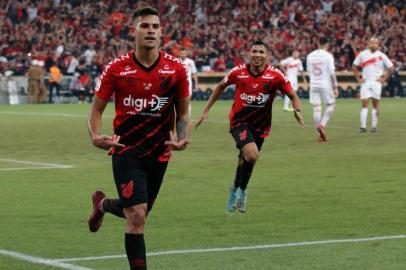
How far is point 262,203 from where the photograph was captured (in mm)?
14406

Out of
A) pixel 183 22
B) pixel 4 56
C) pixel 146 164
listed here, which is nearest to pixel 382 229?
pixel 146 164

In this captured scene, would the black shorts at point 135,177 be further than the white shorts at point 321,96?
No

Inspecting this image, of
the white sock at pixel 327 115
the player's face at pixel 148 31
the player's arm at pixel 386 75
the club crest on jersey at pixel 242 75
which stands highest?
the player's face at pixel 148 31

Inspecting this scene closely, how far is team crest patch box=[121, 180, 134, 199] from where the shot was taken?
881cm

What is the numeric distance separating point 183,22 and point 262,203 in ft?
131

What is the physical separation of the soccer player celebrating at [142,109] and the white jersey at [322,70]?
18.6 meters

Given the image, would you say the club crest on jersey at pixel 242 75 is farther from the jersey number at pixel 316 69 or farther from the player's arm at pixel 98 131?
the jersey number at pixel 316 69

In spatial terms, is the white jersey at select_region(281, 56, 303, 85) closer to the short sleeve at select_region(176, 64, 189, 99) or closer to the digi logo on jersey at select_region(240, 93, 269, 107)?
the digi logo on jersey at select_region(240, 93, 269, 107)

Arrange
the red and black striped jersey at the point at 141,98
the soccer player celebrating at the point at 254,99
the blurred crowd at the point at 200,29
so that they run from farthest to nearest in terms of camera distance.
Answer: the blurred crowd at the point at 200,29
the soccer player celebrating at the point at 254,99
the red and black striped jersey at the point at 141,98

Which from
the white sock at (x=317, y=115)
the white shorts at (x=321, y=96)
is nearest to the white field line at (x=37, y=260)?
the white sock at (x=317, y=115)

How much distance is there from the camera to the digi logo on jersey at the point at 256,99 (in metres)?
14.3

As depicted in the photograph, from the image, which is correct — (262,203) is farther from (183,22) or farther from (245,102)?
(183,22)

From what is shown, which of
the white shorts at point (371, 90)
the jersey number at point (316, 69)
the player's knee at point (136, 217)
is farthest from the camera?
the white shorts at point (371, 90)

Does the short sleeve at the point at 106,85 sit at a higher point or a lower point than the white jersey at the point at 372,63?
higher
